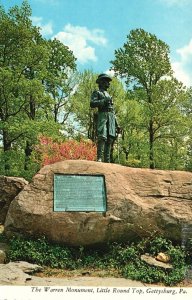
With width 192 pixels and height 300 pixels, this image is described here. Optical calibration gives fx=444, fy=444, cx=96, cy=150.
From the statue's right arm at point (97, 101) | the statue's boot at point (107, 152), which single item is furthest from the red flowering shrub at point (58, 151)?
the statue's right arm at point (97, 101)

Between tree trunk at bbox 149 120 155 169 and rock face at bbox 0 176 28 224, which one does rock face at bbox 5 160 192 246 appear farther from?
tree trunk at bbox 149 120 155 169

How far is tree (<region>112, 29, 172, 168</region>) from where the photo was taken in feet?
83.7

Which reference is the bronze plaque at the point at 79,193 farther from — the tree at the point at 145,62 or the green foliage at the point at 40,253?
the tree at the point at 145,62

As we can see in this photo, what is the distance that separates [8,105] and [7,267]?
13.9 m

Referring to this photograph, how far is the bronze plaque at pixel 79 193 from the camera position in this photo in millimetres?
9922

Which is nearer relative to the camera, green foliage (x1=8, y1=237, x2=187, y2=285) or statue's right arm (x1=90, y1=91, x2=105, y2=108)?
green foliage (x1=8, y1=237, x2=187, y2=285)

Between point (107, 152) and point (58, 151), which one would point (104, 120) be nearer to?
point (107, 152)

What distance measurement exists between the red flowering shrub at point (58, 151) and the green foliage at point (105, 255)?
37.4ft

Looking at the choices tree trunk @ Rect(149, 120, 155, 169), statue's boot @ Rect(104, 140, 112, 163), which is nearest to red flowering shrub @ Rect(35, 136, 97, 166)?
tree trunk @ Rect(149, 120, 155, 169)

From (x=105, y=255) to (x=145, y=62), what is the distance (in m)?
17.7

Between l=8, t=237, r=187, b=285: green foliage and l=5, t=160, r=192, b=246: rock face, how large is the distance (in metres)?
0.21

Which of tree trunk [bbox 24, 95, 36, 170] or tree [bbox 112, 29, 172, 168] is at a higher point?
tree [bbox 112, 29, 172, 168]

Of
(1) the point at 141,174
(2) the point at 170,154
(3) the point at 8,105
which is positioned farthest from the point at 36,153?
(1) the point at 141,174

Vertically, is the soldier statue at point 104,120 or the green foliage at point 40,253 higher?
the soldier statue at point 104,120
